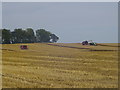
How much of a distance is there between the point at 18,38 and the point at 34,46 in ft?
9.30

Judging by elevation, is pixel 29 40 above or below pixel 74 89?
above

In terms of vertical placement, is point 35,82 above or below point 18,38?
below

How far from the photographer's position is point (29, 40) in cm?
2122

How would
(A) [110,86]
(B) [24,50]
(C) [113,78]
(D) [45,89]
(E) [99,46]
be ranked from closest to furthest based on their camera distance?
(D) [45,89] < (A) [110,86] < (C) [113,78] < (B) [24,50] < (E) [99,46]

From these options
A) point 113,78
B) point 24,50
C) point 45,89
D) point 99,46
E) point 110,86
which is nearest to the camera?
point 45,89

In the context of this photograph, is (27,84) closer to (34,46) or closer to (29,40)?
(34,46)

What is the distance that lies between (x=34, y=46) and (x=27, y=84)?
13289 mm

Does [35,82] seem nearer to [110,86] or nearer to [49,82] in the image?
[49,82]

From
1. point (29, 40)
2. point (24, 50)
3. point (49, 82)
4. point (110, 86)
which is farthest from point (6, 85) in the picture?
point (29, 40)

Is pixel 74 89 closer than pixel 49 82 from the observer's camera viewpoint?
Yes

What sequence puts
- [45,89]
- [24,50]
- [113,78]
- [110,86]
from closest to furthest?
[45,89], [110,86], [113,78], [24,50]

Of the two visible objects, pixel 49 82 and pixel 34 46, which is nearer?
pixel 49 82

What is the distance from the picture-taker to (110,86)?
6465 mm

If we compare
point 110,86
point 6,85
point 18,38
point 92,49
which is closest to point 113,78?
point 110,86
